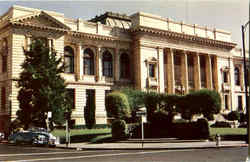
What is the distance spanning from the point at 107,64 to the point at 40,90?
21842mm

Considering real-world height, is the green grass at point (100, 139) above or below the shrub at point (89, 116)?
below

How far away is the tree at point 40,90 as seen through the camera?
3809 cm

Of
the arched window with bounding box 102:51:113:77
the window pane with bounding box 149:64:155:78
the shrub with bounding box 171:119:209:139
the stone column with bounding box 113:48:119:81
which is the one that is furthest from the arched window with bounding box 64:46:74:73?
the shrub with bounding box 171:119:209:139

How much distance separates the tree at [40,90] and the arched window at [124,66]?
20.8m

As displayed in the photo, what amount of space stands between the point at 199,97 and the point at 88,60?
21.6m

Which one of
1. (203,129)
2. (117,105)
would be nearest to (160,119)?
(203,129)

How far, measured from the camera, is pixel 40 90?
3781 centimetres

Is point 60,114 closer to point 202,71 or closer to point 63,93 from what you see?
point 63,93

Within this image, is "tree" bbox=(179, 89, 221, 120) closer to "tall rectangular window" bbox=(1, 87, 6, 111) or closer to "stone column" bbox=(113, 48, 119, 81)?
"stone column" bbox=(113, 48, 119, 81)

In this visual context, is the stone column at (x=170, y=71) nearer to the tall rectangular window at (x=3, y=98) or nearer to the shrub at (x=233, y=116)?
the shrub at (x=233, y=116)

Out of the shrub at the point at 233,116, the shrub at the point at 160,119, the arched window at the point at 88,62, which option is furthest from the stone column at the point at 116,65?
the shrub at the point at 160,119

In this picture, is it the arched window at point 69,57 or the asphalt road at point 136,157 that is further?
the arched window at point 69,57

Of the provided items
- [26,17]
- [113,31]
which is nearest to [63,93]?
[26,17]

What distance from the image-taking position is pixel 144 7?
43.7 ft
